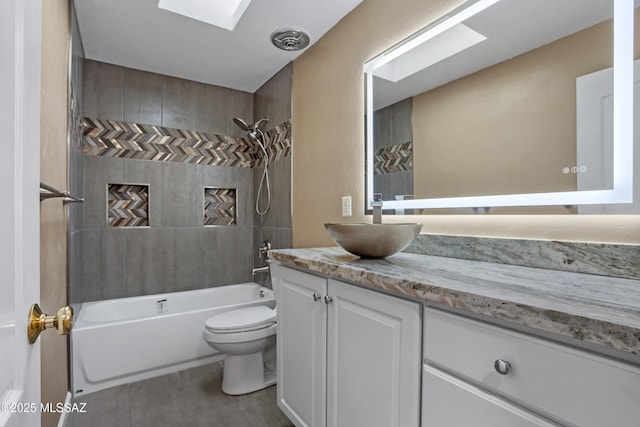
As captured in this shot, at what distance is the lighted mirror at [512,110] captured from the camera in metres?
0.96

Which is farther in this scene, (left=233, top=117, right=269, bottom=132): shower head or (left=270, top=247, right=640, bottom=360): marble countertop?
(left=233, top=117, right=269, bottom=132): shower head

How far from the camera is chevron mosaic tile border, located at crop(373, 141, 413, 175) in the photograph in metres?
1.61

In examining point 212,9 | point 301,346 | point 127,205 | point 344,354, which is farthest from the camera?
point 127,205

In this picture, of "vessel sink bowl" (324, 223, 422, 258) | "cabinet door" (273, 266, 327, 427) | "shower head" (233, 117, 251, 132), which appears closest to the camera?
"vessel sink bowl" (324, 223, 422, 258)

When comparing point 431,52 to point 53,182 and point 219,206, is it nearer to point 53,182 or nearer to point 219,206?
point 53,182

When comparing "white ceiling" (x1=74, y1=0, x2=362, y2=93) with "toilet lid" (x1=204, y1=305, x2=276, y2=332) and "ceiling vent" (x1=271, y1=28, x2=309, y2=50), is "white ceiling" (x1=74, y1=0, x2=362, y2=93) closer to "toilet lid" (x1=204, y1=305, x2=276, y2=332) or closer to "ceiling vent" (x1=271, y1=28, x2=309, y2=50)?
"ceiling vent" (x1=271, y1=28, x2=309, y2=50)

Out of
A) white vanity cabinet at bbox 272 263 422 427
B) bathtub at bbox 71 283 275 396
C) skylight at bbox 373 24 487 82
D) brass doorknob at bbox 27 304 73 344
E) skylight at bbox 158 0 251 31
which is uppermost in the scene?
skylight at bbox 158 0 251 31

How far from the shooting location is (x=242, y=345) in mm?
1948

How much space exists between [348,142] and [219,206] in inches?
67.0

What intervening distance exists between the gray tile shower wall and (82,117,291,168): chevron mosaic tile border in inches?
4.0

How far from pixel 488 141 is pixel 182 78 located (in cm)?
269

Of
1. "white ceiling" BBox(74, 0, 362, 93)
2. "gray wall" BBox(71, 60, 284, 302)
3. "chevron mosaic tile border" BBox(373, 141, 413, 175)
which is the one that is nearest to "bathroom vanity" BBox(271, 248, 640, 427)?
"chevron mosaic tile border" BBox(373, 141, 413, 175)

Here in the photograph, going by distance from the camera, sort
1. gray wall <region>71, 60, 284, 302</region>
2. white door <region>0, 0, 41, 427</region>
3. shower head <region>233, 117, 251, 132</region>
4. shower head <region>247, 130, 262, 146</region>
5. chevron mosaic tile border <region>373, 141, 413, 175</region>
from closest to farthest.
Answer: white door <region>0, 0, 41, 427</region>
chevron mosaic tile border <region>373, 141, 413, 175</region>
gray wall <region>71, 60, 284, 302</region>
shower head <region>233, 117, 251, 132</region>
shower head <region>247, 130, 262, 146</region>

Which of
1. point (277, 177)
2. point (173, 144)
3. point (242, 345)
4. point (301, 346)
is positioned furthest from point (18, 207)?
point (173, 144)
